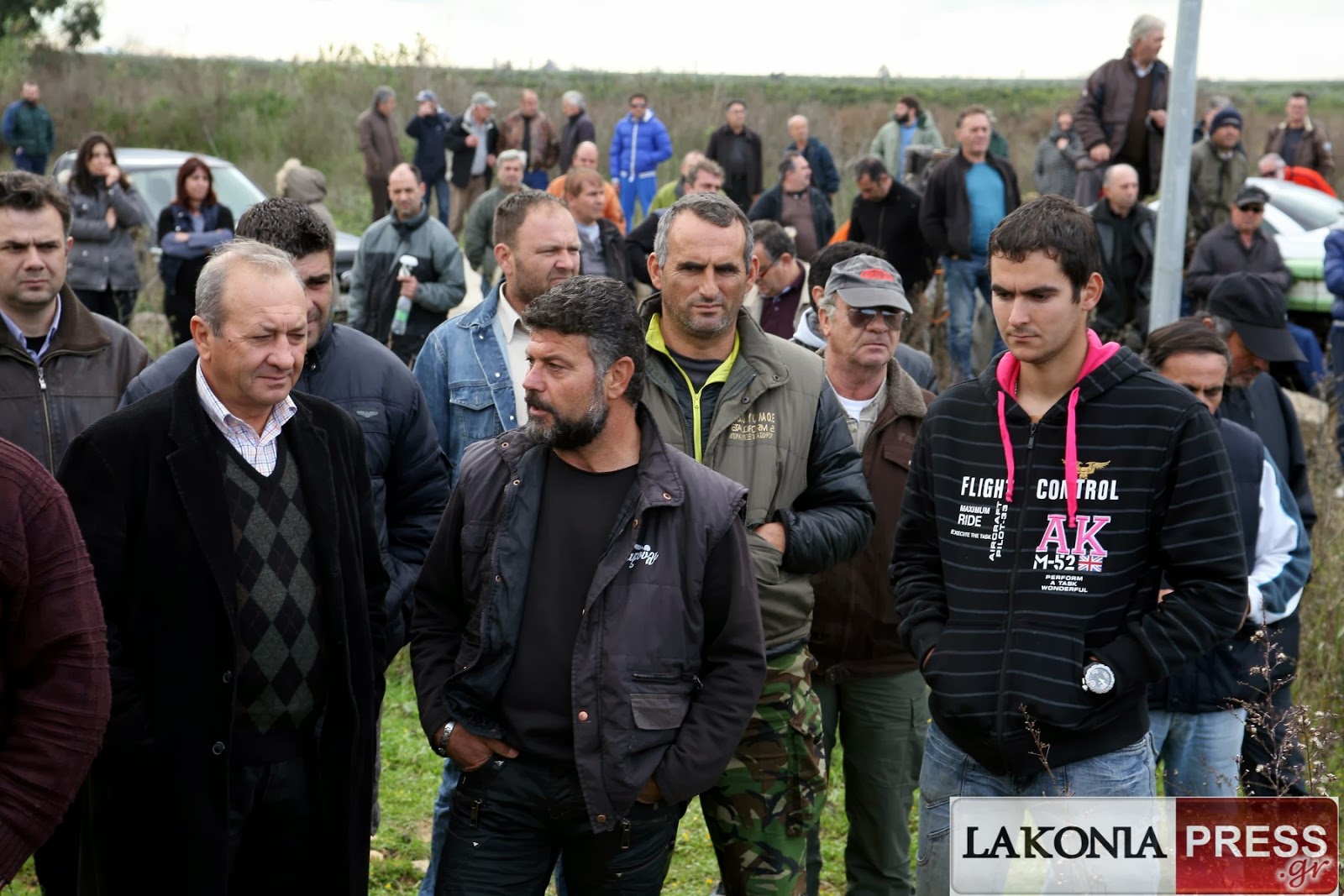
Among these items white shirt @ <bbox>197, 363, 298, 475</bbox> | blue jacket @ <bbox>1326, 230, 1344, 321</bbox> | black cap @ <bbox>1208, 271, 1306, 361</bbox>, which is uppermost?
blue jacket @ <bbox>1326, 230, 1344, 321</bbox>

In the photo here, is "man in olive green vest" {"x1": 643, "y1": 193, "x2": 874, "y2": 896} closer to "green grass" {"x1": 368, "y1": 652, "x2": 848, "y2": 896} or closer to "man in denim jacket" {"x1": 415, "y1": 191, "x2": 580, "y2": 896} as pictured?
"man in denim jacket" {"x1": 415, "y1": 191, "x2": 580, "y2": 896}

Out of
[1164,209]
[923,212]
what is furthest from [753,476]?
A: [923,212]

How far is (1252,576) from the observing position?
456cm

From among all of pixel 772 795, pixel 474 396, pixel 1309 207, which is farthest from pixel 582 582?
pixel 1309 207

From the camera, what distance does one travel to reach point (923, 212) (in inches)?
456

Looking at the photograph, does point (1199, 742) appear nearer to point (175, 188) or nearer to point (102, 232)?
point (102, 232)

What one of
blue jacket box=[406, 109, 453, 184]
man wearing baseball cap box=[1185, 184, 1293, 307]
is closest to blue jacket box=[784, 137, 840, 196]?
blue jacket box=[406, 109, 453, 184]

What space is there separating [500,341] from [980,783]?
2.25 metres

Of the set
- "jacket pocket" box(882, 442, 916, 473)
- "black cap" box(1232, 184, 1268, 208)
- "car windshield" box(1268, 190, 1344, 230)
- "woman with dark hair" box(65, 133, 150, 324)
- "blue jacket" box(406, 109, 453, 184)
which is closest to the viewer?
"jacket pocket" box(882, 442, 916, 473)

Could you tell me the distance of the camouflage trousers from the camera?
3.91m

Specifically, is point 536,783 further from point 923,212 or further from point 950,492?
point 923,212

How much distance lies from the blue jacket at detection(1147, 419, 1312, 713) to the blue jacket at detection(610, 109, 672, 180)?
14477mm

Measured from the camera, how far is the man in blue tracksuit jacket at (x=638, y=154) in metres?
18.5

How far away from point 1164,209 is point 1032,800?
4.86 meters
